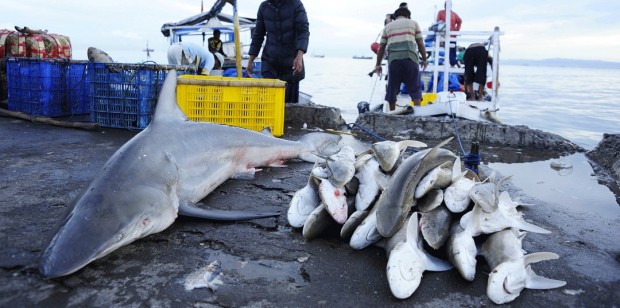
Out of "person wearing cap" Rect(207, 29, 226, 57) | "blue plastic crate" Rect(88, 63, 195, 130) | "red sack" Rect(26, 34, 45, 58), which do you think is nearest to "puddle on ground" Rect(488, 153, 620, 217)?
"blue plastic crate" Rect(88, 63, 195, 130)

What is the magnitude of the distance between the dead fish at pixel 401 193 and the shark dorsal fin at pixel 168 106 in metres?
2.06

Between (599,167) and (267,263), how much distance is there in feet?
18.9

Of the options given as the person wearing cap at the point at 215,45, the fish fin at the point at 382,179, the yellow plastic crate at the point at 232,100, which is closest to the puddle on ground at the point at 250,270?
the fish fin at the point at 382,179

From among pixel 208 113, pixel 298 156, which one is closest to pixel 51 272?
pixel 298 156

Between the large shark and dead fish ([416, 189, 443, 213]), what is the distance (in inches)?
43.9

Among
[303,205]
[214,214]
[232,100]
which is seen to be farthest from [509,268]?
[232,100]

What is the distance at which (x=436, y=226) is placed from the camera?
2.87 meters

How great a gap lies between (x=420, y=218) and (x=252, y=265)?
44.0 inches

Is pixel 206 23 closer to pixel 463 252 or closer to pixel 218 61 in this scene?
pixel 218 61

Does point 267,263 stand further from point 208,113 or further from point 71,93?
point 71,93

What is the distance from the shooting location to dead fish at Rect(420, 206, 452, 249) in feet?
9.23

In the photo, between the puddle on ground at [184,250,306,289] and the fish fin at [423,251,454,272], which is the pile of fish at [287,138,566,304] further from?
the puddle on ground at [184,250,306,289]

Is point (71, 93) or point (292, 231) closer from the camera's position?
point (292, 231)

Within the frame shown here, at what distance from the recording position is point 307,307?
234cm
